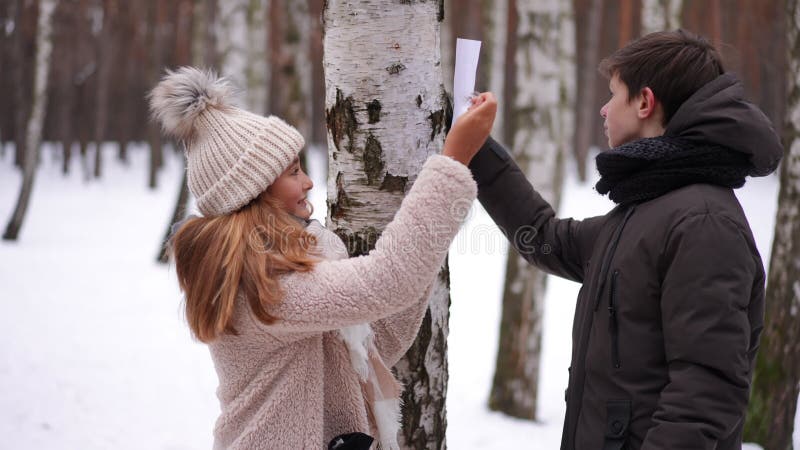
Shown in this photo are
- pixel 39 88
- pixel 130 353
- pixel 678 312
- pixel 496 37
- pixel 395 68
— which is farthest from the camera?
pixel 496 37

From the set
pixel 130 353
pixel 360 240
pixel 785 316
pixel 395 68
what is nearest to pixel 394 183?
pixel 360 240

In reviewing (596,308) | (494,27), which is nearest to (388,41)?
(596,308)

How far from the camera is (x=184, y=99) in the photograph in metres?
1.77

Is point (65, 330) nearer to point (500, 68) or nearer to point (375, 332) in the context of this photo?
point (375, 332)

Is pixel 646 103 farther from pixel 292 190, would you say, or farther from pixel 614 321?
pixel 292 190

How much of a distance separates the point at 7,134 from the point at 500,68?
2485 cm

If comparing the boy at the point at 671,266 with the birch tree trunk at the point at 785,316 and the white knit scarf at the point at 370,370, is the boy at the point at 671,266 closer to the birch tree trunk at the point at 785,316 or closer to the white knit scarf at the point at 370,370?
the white knit scarf at the point at 370,370

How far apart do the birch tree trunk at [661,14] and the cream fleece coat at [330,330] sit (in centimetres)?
834

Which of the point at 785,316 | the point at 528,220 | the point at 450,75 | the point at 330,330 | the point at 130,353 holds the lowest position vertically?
the point at 130,353

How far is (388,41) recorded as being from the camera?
2.02 m

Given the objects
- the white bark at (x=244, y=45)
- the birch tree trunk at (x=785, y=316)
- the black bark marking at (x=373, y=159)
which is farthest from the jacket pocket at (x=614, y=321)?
the white bark at (x=244, y=45)

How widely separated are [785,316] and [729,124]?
271 cm

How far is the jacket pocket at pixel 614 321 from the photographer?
1.79 meters

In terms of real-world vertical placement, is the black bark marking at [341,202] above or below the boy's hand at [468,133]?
below
